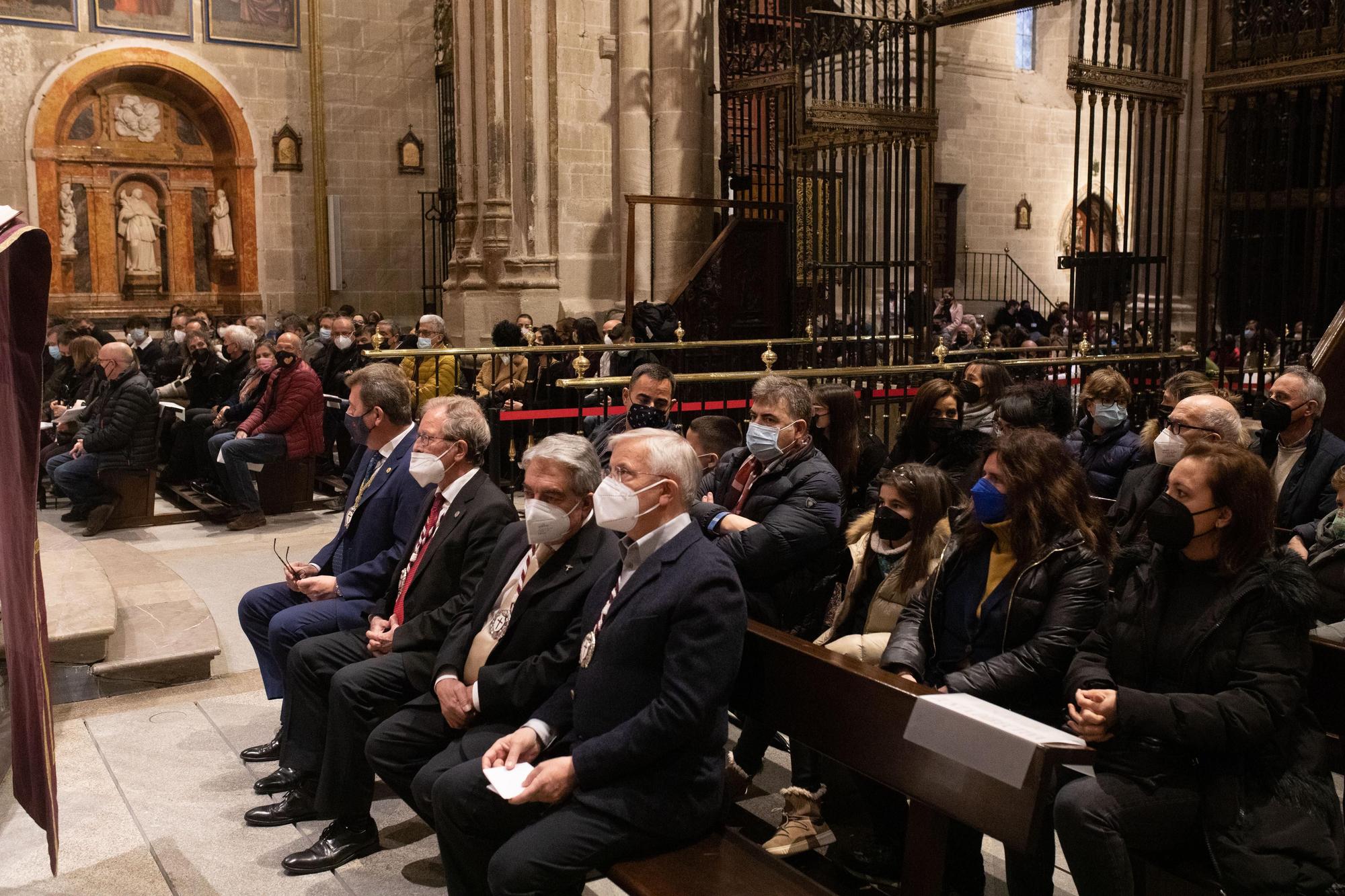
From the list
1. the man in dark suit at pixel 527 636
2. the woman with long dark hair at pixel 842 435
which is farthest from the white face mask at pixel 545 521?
the woman with long dark hair at pixel 842 435

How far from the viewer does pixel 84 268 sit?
17125mm

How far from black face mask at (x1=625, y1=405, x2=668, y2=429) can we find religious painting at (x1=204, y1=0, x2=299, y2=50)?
14422 millimetres

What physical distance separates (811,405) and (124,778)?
301 cm

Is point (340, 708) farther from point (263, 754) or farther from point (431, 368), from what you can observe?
point (431, 368)

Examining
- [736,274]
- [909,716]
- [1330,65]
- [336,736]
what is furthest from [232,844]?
[736,274]

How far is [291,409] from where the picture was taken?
9.34m

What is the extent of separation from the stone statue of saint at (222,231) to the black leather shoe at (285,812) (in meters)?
15.0

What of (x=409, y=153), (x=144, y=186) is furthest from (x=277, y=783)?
(x=409, y=153)

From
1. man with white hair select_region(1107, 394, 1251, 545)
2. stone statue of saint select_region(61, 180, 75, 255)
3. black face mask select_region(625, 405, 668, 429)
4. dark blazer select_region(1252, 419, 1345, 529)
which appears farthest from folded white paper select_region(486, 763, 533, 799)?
stone statue of saint select_region(61, 180, 75, 255)

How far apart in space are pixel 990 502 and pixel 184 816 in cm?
306

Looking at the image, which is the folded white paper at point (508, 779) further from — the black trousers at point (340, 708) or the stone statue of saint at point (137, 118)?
the stone statue of saint at point (137, 118)

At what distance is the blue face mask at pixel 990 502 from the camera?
3486 mm

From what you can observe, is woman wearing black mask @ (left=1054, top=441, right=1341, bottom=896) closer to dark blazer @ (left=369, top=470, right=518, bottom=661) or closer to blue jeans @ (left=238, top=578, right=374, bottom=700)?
dark blazer @ (left=369, top=470, right=518, bottom=661)

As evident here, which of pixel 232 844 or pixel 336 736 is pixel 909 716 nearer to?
pixel 336 736
